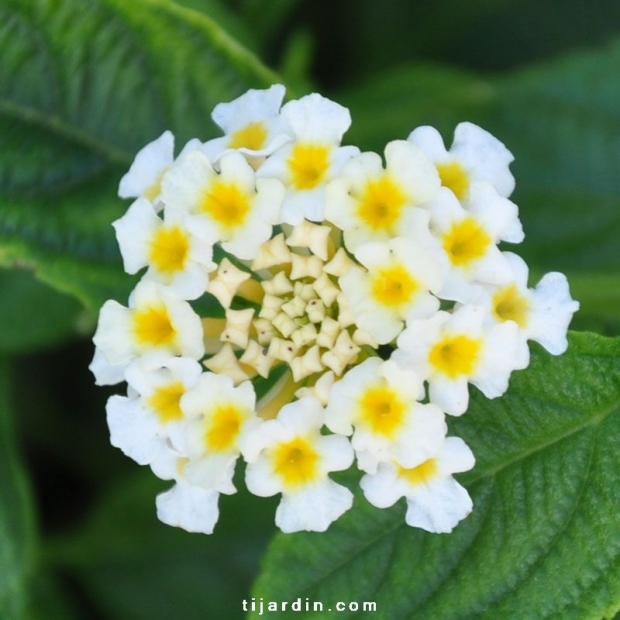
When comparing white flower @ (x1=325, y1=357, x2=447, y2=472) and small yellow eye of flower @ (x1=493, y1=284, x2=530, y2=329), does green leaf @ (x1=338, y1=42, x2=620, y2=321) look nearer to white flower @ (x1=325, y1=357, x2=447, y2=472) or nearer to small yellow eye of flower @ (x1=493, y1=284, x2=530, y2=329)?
small yellow eye of flower @ (x1=493, y1=284, x2=530, y2=329)

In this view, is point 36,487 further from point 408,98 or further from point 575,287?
point 575,287

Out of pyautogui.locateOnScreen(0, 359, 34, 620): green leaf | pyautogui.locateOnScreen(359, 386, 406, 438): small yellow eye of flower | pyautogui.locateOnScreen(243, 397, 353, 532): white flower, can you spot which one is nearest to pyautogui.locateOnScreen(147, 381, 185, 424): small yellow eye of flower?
pyautogui.locateOnScreen(243, 397, 353, 532): white flower

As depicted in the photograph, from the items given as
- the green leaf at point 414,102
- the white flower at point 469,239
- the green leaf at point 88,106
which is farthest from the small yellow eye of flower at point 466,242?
the green leaf at point 414,102

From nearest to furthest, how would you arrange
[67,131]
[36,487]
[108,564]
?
1. [67,131]
2. [108,564]
3. [36,487]

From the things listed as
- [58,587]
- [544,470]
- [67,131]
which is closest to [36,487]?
[58,587]

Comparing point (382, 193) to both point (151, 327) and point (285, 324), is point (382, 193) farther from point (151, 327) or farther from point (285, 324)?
point (151, 327)
